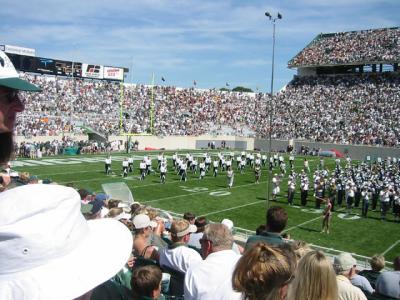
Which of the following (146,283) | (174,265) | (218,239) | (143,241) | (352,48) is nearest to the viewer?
(146,283)

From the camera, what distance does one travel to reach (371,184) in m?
17.8

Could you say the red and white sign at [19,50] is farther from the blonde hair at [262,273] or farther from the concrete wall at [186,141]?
the blonde hair at [262,273]

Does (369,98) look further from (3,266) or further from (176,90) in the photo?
(3,266)

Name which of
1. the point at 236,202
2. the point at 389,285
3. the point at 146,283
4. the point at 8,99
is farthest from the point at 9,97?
the point at 236,202

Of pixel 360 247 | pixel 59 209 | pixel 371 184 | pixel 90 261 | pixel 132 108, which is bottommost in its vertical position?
pixel 360 247

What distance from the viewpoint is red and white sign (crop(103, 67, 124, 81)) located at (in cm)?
4800

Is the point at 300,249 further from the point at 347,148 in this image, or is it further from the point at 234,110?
the point at 234,110

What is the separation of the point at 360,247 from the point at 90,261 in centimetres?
1221

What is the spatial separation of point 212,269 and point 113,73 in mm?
47384

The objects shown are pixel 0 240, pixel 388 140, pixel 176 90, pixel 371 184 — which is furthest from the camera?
pixel 176 90

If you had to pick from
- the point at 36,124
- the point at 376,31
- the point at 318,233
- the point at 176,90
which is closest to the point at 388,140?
the point at 376,31

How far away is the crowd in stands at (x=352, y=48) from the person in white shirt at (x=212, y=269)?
46.3 metres

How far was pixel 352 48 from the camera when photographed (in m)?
50.1

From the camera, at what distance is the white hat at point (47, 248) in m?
1.11
